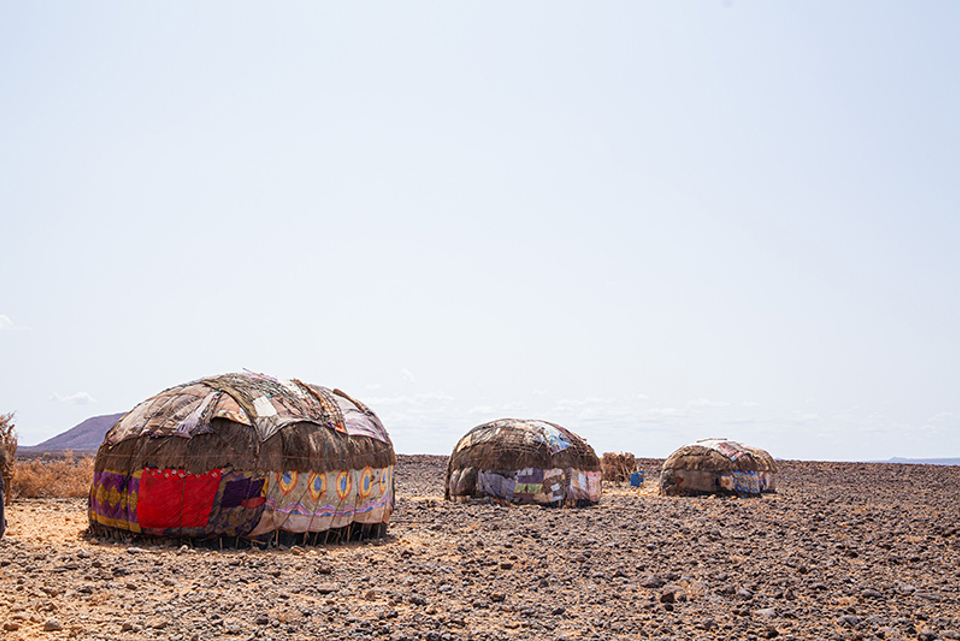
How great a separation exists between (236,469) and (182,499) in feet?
3.00

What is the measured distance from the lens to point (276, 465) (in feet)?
36.7

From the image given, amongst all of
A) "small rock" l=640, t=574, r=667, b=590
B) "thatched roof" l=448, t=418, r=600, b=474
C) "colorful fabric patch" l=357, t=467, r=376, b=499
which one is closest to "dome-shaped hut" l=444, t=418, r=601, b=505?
"thatched roof" l=448, t=418, r=600, b=474

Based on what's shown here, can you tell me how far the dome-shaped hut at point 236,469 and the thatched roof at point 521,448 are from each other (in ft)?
24.2

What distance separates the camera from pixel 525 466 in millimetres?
19203

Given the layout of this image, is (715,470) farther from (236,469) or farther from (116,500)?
(116,500)

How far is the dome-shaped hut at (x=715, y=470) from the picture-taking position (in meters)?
25.2

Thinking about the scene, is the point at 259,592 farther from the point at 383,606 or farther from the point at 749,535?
the point at 749,535

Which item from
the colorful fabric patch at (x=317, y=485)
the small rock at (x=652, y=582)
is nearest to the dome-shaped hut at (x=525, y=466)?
the colorful fabric patch at (x=317, y=485)

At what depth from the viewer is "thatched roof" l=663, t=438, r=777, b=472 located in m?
25.4

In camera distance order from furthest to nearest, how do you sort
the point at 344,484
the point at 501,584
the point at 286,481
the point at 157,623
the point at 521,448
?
1. the point at 521,448
2. the point at 344,484
3. the point at 286,481
4. the point at 501,584
5. the point at 157,623

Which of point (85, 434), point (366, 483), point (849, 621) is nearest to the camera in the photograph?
point (849, 621)

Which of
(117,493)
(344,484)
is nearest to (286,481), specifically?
(344,484)

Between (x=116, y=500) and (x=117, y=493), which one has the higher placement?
(x=117, y=493)

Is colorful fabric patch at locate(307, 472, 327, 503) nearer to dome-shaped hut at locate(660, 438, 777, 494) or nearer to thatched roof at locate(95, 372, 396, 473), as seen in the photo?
thatched roof at locate(95, 372, 396, 473)
